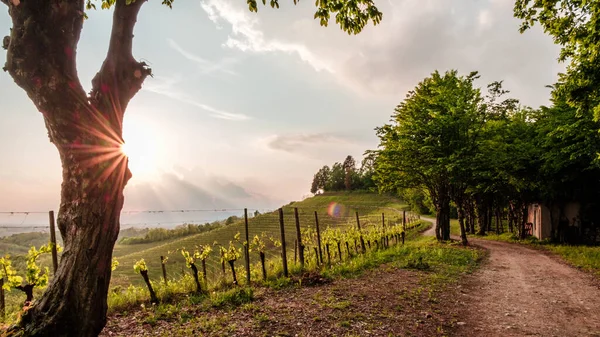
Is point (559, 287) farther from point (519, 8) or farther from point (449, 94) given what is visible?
point (449, 94)

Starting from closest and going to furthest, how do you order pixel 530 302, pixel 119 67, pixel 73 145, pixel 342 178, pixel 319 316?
1. pixel 73 145
2. pixel 119 67
3. pixel 319 316
4. pixel 530 302
5. pixel 342 178

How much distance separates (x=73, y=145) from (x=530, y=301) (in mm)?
A: 11268

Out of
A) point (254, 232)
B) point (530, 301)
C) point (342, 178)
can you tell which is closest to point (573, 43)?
point (530, 301)

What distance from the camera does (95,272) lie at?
4133mm

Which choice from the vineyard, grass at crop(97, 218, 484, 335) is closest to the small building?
the vineyard

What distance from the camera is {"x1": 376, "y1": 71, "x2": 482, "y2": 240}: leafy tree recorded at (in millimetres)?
19922

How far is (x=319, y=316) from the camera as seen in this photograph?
276 inches

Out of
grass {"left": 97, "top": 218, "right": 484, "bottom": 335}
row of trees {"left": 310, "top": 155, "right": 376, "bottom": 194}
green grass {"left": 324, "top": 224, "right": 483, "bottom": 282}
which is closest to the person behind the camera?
grass {"left": 97, "top": 218, "right": 484, "bottom": 335}

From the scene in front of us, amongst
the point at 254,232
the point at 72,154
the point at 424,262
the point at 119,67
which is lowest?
the point at 254,232

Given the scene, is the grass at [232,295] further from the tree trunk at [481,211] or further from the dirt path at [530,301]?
the tree trunk at [481,211]

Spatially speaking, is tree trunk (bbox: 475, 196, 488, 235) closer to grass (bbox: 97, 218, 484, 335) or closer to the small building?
the small building

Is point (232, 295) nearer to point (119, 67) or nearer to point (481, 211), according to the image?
point (119, 67)

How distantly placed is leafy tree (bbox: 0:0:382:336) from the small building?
2685 cm

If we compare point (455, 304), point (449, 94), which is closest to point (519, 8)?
point (449, 94)
